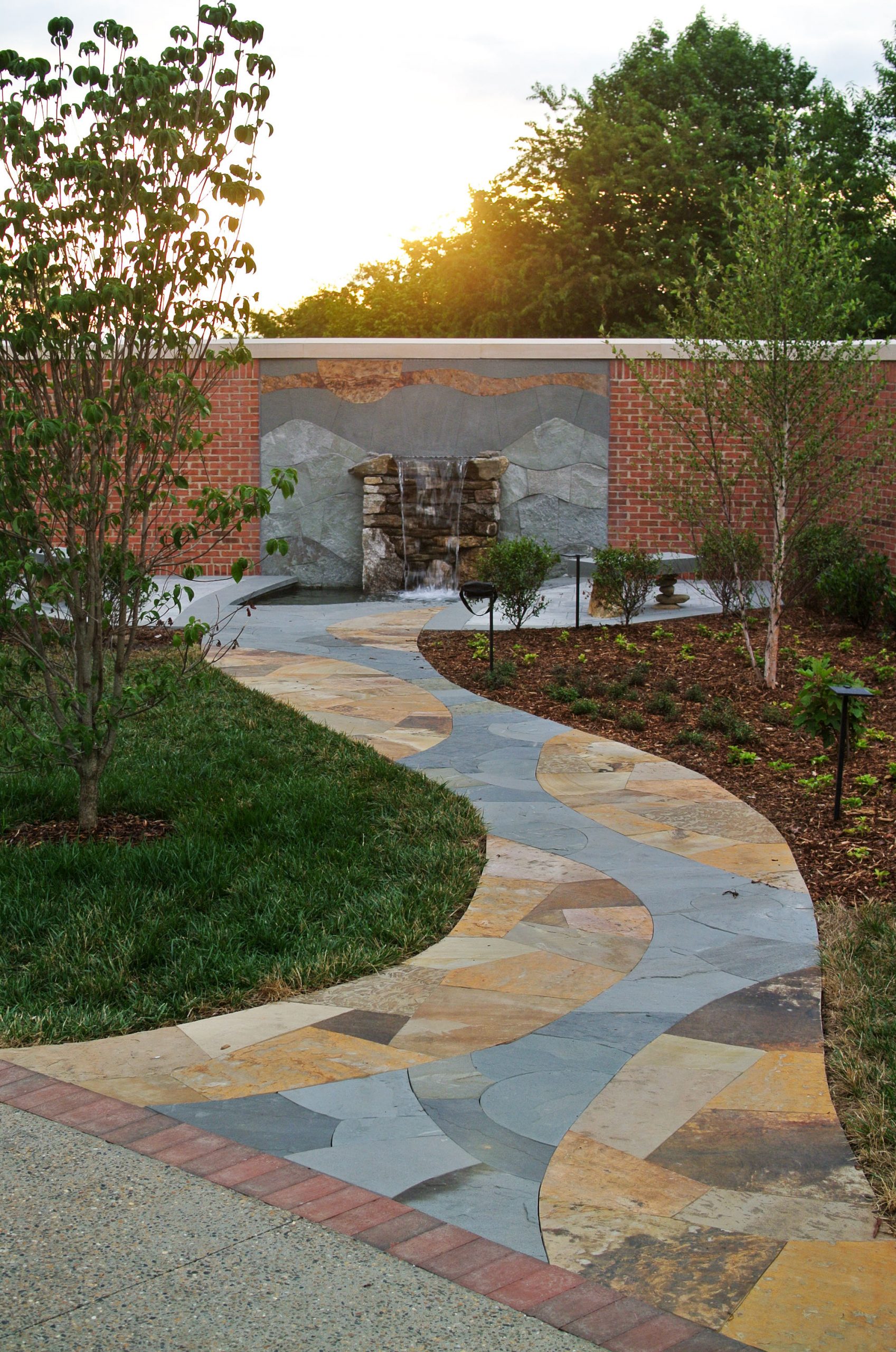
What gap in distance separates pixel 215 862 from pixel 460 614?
304 inches

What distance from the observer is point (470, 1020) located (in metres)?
4.11

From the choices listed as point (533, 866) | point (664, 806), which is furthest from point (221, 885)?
point (664, 806)

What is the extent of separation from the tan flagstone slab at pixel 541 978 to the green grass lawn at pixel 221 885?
33cm

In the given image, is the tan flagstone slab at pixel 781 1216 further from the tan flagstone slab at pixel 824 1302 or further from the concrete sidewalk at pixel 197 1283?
the concrete sidewalk at pixel 197 1283

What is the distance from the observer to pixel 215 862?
5.43 meters

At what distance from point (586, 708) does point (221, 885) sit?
13.0ft

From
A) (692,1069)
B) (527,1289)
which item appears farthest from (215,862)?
(527,1289)

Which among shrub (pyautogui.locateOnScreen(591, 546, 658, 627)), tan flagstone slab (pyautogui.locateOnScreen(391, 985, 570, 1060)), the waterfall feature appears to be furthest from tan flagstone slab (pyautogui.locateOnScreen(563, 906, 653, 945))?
the waterfall feature

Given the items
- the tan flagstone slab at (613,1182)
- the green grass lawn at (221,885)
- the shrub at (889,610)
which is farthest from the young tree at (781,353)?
the tan flagstone slab at (613,1182)

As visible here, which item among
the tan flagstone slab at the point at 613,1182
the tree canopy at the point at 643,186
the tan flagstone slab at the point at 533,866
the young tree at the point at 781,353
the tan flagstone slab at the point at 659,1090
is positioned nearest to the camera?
the tan flagstone slab at the point at 613,1182

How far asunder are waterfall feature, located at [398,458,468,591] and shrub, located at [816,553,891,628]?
487 cm

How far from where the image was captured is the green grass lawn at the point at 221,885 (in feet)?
14.3

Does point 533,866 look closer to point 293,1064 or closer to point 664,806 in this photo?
point 664,806

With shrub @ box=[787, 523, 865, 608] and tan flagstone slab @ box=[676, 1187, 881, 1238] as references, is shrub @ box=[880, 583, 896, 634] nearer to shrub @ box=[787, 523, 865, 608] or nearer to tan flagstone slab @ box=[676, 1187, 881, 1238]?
shrub @ box=[787, 523, 865, 608]
